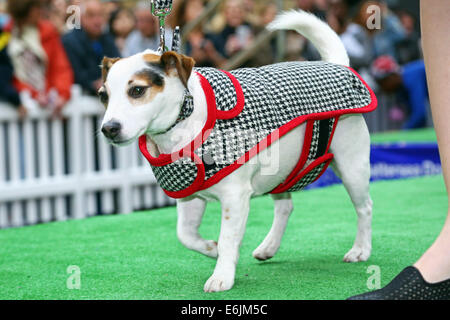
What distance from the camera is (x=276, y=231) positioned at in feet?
9.58

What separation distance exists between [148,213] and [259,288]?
1.94 m

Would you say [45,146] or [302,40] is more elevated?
[302,40]

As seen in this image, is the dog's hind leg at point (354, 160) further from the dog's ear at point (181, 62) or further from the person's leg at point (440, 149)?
the dog's ear at point (181, 62)

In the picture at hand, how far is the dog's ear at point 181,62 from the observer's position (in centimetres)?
224

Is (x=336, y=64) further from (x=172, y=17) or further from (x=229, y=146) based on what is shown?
(x=172, y=17)

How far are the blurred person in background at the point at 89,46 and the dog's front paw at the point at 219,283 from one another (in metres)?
3.33

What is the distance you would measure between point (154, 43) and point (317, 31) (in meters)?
3.72

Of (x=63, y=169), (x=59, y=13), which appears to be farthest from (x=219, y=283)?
→ (x=59, y=13)

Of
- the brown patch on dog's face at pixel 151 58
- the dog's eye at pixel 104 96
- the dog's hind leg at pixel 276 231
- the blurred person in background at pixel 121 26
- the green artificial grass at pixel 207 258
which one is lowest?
the green artificial grass at pixel 207 258

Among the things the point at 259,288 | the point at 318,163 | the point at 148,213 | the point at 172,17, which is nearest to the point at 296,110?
the point at 318,163

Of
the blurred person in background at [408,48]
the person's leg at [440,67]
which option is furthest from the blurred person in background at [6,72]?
the blurred person in background at [408,48]

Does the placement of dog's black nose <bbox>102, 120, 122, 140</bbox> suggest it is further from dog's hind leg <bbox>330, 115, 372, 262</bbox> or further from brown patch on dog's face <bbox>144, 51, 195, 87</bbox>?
dog's hind leg <bbox>330, 115, 372, 262</bbox>

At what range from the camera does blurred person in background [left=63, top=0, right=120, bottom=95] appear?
17.9 feet
